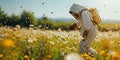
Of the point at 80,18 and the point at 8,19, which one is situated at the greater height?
the point at 80,18

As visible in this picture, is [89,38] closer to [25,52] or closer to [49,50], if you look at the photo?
[49,50]

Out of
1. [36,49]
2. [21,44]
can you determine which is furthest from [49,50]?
[21,44]

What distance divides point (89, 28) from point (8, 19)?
42.4 metres

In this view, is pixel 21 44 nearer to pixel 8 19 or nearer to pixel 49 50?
pixel 49 50

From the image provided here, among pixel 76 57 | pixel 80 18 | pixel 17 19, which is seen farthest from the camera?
pixel 17 19

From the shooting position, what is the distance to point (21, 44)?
744 centimetres

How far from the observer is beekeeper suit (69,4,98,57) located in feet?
22.3

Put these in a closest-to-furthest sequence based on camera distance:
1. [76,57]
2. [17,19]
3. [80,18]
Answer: [76,57] → [80,18] → [17,19]

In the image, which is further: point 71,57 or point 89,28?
point 89,28

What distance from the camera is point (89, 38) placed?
23.7 feet

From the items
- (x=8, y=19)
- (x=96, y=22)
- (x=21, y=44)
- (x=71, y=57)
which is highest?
(x=71, y=57)

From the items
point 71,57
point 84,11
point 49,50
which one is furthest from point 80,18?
point 71,57

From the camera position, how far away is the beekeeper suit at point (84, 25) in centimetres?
680

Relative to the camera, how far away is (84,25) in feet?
22.1
